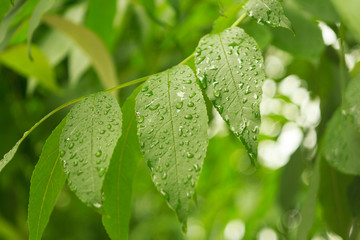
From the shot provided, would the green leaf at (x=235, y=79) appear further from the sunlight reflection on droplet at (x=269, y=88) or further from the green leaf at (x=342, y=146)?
the sunlight reflection on droplet at (x=269, y=88)

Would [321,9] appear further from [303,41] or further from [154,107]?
[154,107]

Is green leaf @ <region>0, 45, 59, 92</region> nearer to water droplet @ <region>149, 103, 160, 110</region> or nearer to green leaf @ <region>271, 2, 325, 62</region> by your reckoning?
green leaf @ <region>271, 2, 325, 62</region>

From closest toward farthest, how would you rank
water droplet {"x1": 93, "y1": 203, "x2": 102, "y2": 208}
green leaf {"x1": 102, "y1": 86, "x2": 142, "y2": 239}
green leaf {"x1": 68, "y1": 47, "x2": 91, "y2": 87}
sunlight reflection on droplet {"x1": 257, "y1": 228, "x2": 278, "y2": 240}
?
water droplet {"x1": 93, "y1": 203, "x2": 102, "y2": 208} < green leaf {"x1": 102, "y1": 86, "x2": 142, "y2": 239} < green leaf {"x1": 68, "y1": 47, "x2": 91, "y2": 87} < sunlight reflection on droplet {"x1": 257, "y1": 228, "x2": 278, "y2": 240}

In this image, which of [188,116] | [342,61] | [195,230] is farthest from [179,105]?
[195,230]

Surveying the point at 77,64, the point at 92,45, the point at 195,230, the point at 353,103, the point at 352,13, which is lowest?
the point at 195,230

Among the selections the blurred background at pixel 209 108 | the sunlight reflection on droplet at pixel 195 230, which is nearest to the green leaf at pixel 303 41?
the blurred background at pixel 209 108

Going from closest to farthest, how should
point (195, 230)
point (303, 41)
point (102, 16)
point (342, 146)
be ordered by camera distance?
point (342, 146) → point (303, 41) → point (102, 16) → point (195, 230)

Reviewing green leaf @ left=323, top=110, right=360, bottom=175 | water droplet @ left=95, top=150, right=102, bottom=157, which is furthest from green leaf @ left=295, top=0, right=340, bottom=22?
water droplet @ left=95, top=150, right=102, bottom=157
